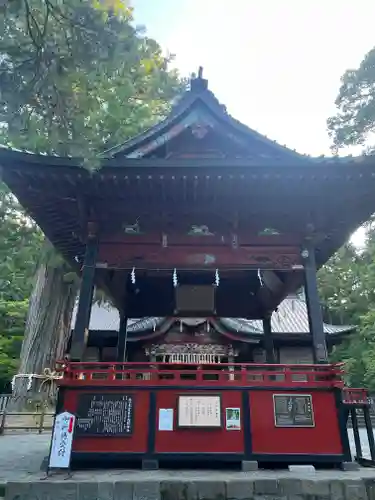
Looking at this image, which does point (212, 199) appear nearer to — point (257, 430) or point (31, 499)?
point (257, 430)

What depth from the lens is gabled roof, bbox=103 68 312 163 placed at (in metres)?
8.56

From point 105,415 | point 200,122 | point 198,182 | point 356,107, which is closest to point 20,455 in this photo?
point 105,415

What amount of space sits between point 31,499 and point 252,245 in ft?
17.8

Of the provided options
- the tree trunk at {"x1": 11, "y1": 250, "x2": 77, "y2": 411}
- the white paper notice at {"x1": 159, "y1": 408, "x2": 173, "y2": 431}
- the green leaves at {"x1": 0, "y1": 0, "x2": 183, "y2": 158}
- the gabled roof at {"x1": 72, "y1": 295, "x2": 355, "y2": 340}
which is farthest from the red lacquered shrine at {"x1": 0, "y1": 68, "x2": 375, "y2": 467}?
the tree trunk at {"x1": 11, "y1": 250, "x2": 77, "y2": 411}

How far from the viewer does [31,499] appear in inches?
202

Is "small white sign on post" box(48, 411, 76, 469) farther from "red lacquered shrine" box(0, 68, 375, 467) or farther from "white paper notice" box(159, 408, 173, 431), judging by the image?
"white paper notice" box(159, 408, 173, 431)

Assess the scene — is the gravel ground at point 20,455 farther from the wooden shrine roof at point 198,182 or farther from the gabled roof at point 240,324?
the gabled roof at point 240,324

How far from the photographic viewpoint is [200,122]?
28.7 ft

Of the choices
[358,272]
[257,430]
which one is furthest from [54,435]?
[358,272]

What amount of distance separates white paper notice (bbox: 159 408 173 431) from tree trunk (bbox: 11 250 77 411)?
951 cm

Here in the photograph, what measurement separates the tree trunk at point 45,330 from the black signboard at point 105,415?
29.5 feet

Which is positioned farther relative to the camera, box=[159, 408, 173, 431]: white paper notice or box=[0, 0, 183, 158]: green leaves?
box=[159, 408, 173, 431]: white paper notice

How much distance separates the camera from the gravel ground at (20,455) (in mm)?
6048

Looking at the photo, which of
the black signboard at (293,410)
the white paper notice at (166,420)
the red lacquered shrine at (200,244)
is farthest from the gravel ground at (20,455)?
the black signboard at (293,410)
